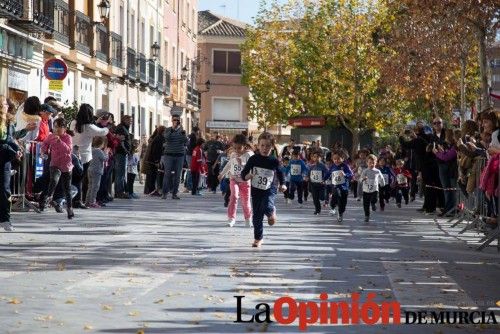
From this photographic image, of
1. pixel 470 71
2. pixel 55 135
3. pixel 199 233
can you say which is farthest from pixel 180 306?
pixel 470 71

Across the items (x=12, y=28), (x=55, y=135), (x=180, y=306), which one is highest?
(x=12, y=28)

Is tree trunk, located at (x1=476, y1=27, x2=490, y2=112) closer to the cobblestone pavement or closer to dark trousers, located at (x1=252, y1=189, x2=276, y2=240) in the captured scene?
the cobblestone pavement

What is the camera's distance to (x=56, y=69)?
94.3ft

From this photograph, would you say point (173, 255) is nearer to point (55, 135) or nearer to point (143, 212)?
point (55, 135)

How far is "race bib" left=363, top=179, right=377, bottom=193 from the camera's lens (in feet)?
85.0

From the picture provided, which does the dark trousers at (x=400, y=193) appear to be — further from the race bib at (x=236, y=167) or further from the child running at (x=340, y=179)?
the race bib at (x=236, y=167)

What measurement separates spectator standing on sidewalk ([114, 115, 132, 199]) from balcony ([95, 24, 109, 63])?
34.1 ft

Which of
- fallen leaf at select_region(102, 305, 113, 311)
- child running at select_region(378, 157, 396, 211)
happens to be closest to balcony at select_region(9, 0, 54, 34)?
child running at select_region(378, 157, 396, 211)

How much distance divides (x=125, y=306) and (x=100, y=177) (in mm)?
15862

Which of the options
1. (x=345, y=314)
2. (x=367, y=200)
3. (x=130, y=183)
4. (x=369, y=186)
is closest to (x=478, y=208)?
(x=367, y=200)

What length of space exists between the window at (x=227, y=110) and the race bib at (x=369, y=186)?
7467cm

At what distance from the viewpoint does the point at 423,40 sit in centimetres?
4388

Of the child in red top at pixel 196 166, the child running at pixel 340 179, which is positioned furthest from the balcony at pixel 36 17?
the child running at pixel 340 179

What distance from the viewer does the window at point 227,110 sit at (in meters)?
101
